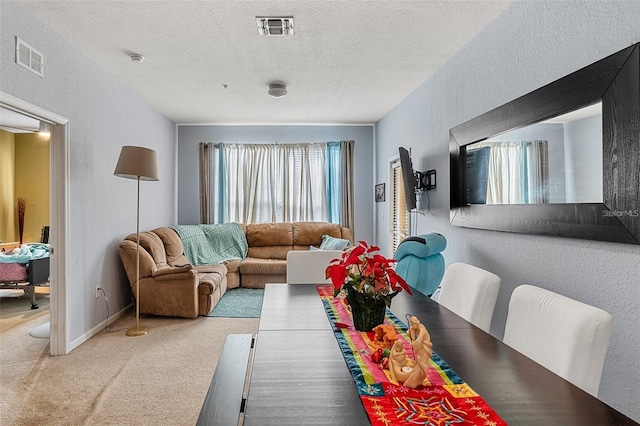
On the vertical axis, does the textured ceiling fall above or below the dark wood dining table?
above

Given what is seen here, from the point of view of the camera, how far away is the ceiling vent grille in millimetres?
2570

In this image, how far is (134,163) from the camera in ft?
12.2

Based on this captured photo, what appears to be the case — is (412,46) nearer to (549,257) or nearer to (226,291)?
(549,257)

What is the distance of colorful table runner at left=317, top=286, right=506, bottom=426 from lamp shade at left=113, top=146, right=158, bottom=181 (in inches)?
122

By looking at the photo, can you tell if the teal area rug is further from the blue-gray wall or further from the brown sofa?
the blue-gray wall

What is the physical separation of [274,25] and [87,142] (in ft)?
6.82

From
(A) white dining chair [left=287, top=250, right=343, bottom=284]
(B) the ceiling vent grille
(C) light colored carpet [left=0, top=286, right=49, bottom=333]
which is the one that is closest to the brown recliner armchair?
(C) light colored carpet [left=0, top=286, right=49, bottom=333]

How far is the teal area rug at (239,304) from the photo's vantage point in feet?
14.0

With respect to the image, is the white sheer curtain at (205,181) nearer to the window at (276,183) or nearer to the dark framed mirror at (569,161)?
the window at (276,183)

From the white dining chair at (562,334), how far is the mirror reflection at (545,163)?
2.33 feet

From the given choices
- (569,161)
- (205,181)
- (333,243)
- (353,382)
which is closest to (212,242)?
(205,181)

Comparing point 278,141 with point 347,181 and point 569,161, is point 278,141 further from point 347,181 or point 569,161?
point 569,161

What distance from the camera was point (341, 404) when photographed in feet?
3.31

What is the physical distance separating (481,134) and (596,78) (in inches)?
42.6
